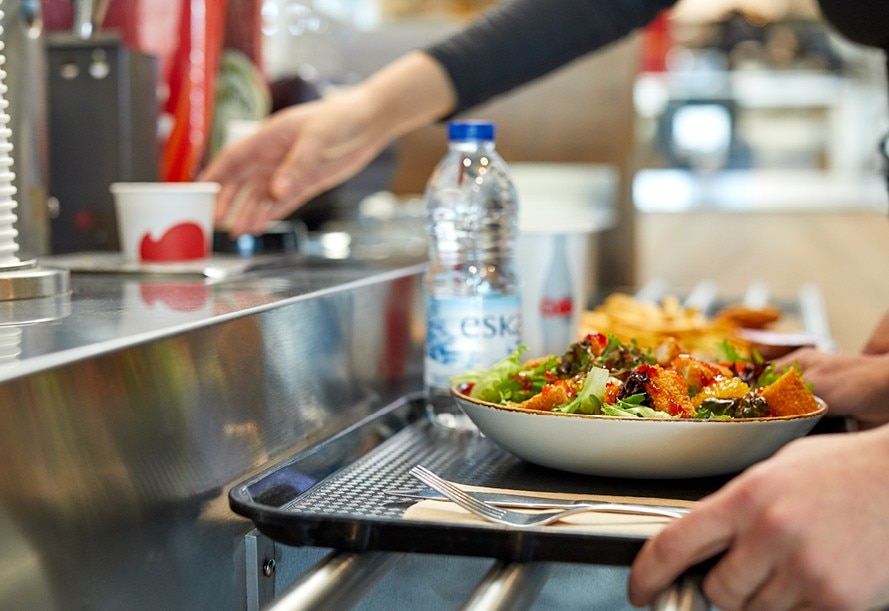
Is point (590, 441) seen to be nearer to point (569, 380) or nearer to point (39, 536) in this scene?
point (569, 380)

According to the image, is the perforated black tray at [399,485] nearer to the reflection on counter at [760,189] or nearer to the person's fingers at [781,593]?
the person's fingers at [781,593]

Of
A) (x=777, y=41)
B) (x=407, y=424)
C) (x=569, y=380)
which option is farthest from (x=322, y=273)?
(x=777, y=41)

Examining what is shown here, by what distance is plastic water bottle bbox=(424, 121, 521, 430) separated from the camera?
41.3 inches

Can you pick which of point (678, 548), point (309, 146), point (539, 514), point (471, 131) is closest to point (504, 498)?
point (539, 514)

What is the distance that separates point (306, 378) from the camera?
0.95 m

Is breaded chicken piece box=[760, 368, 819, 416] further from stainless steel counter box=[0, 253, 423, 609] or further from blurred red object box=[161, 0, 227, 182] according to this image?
blurred red object box=[161, 0, 227, 182]

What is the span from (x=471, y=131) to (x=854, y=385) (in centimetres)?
45

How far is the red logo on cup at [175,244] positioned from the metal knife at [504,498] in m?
0.55

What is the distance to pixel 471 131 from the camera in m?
1.06

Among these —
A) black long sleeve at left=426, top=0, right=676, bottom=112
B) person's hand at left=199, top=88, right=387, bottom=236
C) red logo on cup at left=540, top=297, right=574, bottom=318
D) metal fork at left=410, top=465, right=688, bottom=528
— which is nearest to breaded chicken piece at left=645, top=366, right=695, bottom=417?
metal fork at left=410, top=465, right=688, bottom=528

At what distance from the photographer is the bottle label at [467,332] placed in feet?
3.43

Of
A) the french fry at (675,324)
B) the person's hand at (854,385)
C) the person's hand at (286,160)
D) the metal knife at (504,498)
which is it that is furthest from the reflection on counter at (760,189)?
the metal knife at (504,498)

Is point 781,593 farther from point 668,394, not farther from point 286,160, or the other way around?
point 286,160

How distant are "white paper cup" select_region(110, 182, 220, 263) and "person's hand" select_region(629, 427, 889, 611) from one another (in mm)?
766
